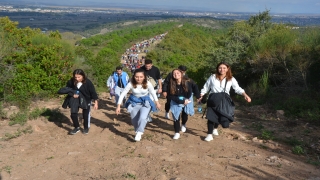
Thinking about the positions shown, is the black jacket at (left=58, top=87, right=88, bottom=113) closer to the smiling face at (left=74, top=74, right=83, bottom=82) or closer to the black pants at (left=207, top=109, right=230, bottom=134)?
the smiling face at (left=74, top=74, right=83, bottom=82)

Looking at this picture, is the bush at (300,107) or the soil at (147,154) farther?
the bush at (300,107)

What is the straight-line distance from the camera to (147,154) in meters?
5.11

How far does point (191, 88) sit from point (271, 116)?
13.3 feet

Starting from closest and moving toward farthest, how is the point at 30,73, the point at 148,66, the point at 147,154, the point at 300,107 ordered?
the point at 147,154
the point at 148,66
the point at 300,107
the point at 30,73

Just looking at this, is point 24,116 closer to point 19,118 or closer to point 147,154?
Result: point 19,118

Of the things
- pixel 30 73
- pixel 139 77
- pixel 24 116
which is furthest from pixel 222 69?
pixel 30 73

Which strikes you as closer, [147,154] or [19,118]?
[147,154]

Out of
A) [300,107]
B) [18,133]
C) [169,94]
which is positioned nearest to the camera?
[169,94]

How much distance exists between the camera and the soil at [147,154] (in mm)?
4320

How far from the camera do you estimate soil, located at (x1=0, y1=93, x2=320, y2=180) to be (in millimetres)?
A: 4320

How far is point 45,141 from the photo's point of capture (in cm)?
587

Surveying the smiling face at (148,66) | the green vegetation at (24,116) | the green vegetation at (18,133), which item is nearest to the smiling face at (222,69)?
the smiling face at (148,66)

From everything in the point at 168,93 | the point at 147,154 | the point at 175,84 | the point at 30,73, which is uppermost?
the point at 175,84

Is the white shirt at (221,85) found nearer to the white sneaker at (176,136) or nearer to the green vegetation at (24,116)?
the white sneaker at (176,136)
